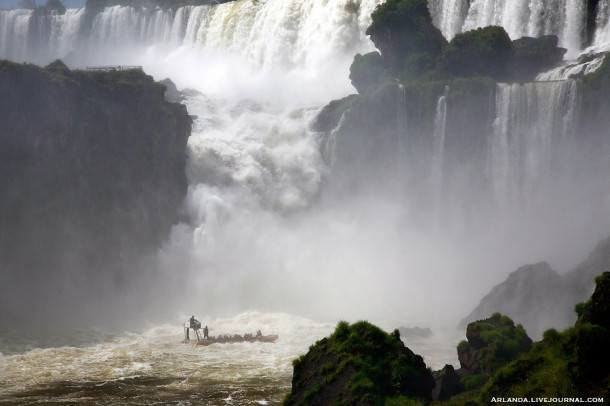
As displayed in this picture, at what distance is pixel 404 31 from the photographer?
57.4 m

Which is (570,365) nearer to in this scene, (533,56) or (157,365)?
(157,365)

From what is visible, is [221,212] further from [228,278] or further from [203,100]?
[203,100]

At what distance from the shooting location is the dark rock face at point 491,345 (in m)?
22.6

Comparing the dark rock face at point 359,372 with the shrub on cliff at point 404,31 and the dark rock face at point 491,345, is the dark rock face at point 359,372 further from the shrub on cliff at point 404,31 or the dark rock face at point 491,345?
the shrub on cliff at point 404,31

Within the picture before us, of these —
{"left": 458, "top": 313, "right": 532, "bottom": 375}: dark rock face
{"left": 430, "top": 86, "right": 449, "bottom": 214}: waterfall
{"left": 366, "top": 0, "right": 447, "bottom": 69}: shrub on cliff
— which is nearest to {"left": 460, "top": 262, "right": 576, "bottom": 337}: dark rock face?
{"left": 458, "top": 313, "right": 532, "bottom": 375}: dark rock face

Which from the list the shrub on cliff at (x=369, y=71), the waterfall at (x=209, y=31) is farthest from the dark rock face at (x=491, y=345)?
the waterfall at (x=209, y=31)

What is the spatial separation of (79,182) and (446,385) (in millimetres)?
33764

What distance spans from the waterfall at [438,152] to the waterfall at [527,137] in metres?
4.03

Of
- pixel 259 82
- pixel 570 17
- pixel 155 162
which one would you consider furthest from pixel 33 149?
pixel 570 17

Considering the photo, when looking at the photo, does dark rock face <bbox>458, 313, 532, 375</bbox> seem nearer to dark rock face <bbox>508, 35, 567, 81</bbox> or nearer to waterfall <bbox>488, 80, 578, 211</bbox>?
waterfall <bbox>488, 80, 578, 211</bbox>

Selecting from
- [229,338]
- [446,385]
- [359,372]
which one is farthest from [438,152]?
[359,372]

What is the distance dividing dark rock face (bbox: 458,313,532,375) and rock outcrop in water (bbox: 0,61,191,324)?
101 feet

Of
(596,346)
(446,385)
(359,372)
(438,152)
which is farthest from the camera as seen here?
(438,152)

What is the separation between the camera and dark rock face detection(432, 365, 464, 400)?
2094 centimetres
